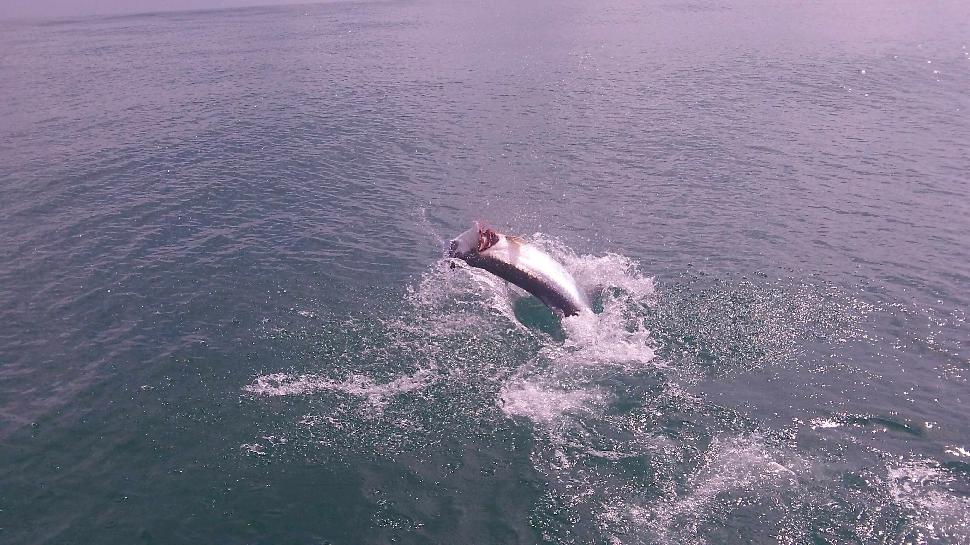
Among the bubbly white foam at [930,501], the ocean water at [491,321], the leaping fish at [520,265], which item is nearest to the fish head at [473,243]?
the leaping fish at [520,265]

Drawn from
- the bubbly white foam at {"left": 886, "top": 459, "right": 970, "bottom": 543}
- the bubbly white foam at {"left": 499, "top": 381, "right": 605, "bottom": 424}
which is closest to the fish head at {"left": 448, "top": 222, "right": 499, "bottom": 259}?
the bubbly white foam at {"left": 499, "top": 381, "right": 605, "bottom": 424}

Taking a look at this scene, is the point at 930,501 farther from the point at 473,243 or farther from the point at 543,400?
the point at 473,243

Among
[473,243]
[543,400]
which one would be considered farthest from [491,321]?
[543,400]

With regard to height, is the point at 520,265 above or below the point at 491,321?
above

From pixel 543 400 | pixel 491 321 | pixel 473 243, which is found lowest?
pixel 543 400

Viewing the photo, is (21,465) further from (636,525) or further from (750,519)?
(750,519)

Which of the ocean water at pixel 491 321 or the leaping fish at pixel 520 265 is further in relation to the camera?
the leaping fish at pixel 520 265

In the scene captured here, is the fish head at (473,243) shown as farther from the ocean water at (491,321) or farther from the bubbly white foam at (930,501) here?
the bubbly white foam at (930,501)

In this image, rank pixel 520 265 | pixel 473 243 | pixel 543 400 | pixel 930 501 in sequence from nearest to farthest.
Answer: pixel 930 501, pixel 543 400, pixel 473 243, pixel 520 265
